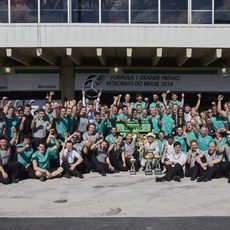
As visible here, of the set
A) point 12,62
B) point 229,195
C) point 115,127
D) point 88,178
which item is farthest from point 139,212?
point 12,62

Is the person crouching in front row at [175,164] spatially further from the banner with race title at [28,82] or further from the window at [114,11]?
the banner with race title at [28,82]

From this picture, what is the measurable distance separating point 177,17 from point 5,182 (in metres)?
7.79

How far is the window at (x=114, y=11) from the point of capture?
15.0 meters

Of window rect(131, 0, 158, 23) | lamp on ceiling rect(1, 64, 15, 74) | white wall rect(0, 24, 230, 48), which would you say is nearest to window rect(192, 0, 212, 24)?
white wall rect(0, 24, 230, 48)

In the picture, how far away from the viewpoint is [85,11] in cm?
1508

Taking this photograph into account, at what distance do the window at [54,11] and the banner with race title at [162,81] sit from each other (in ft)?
8.26

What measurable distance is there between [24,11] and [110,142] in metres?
5.46

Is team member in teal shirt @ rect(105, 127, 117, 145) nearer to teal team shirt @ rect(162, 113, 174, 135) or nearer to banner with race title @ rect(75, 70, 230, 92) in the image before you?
teal team shirt @ rect(162, 113, 174, 135)

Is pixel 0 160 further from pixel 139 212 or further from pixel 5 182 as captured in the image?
pixel 139 212

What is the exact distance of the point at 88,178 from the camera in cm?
1131

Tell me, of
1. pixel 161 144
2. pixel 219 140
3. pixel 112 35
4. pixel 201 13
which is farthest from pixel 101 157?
pixel 201 13

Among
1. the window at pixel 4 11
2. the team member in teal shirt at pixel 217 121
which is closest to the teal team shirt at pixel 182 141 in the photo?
the team member in teal shirt at pixel 217 121

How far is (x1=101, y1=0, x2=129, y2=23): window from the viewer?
15.0 m

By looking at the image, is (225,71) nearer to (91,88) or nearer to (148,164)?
(91,88)
